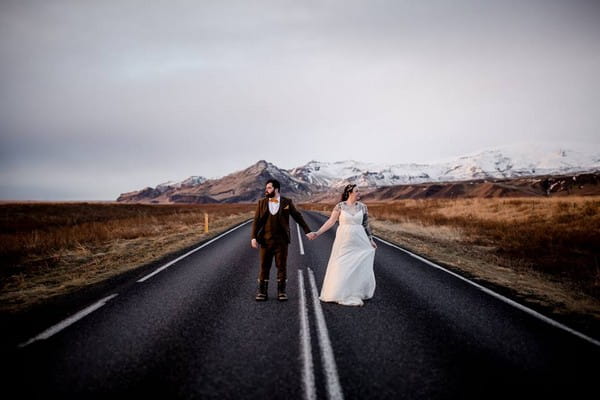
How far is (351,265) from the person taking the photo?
17.9ft

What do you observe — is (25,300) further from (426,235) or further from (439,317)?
(426,235)

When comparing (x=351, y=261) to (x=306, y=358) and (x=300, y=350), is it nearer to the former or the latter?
(x=300, y=350)

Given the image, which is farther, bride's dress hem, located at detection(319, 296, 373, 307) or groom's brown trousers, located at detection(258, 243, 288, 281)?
groom's brown trousers, located at detection(258, 243, 288, 281)

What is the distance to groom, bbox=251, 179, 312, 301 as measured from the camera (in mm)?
5633

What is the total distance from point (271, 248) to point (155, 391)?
3.13 m

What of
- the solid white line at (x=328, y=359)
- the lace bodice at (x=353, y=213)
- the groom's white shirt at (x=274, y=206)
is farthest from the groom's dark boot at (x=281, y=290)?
the lace bodice at (x=353, y=213)

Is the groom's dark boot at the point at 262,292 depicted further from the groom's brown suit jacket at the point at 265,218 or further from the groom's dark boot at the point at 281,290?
the groom's brown suit jacket at the point at 265,218

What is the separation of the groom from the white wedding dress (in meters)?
0.70

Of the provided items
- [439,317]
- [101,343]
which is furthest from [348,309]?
[101,343]

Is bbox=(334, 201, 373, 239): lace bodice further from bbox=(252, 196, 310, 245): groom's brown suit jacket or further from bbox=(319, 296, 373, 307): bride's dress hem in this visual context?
bbox=(319, 296, 373, 307): bride's dress hem

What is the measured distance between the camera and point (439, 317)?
4734 mm

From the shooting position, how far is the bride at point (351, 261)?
5.39 meters

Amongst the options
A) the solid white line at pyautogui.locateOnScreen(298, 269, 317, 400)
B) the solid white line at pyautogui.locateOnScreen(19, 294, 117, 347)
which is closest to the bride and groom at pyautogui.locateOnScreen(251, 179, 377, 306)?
the solid white line at pyautogui.locateOnScreen(298, 269, 317, 400)

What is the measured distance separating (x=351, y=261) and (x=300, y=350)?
7.14 ft
